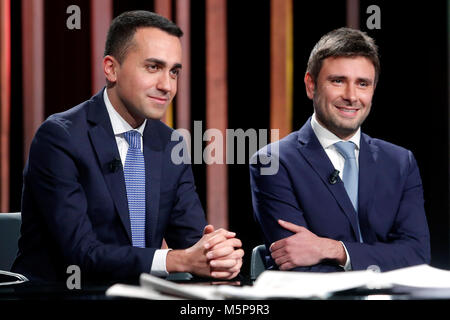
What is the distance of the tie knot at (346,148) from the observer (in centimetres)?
217

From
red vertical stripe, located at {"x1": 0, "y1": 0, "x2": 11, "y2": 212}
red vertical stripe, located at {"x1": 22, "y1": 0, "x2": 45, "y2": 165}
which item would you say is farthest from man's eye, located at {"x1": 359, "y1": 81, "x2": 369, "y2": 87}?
red vertical stripe, located at {"x1": 0, "y1": 0, "x2": 11, "y2": 212}

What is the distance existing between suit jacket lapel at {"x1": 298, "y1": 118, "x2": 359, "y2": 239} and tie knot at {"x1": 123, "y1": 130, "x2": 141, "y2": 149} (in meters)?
0.57

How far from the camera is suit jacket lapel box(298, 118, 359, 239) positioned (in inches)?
80.9

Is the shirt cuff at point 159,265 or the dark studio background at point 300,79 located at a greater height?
the dark studio background at point 300,79

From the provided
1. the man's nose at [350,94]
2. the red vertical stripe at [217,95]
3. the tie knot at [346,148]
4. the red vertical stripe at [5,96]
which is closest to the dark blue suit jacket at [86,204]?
the tie knot at [346,148]

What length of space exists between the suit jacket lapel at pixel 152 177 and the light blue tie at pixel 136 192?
0.05 feet

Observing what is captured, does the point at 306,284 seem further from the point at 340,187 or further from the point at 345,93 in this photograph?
the point at 345,93

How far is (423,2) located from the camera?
299cm

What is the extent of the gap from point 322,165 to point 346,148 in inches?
4.9

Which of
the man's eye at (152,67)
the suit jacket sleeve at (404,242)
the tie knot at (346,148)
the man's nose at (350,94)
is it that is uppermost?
the man's eye at (152,67)

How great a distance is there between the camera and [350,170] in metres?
2.15

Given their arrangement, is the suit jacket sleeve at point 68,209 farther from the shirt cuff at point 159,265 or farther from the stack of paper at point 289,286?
the stack of paper at point 289,286

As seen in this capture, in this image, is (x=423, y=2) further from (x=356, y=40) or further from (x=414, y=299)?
(x=414, y=299)
